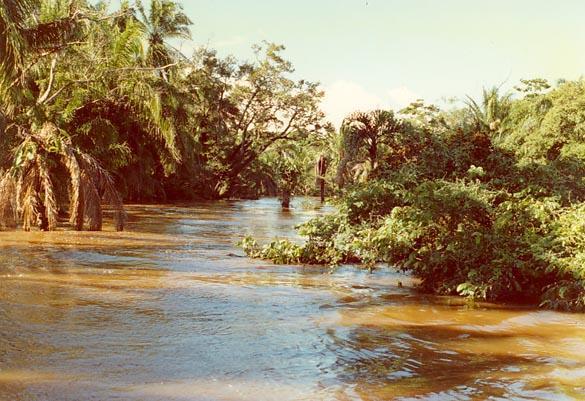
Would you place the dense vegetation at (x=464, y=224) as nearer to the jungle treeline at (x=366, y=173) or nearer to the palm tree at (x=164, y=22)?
the jungle treeline at (x=366, y=173)

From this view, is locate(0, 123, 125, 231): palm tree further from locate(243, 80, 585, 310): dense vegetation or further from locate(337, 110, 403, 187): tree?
locate(337, 110, 403, 187): tree

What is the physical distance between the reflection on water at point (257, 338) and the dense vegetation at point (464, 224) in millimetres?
517

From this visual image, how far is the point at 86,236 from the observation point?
16.5 meters

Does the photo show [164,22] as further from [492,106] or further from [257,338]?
[257,338]

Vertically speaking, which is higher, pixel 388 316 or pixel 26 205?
pixel 26 205

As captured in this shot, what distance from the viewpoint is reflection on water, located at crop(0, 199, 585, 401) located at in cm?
545

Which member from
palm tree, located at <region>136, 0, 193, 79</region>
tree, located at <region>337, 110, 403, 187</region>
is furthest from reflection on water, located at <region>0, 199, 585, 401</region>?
palm tree, located at <region>136, 0, 193, 79</region>

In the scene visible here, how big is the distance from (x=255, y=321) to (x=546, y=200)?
17.3 feet

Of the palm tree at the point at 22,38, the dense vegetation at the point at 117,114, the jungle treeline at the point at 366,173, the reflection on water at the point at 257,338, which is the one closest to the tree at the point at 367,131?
the jungle treeline at the point at 366,173

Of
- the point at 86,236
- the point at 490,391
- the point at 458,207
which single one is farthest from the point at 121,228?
the point at 490,391

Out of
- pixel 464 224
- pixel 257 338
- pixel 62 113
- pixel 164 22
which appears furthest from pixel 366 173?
pixel 164 22

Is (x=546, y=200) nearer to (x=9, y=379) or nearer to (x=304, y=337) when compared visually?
(x=304, y=337)

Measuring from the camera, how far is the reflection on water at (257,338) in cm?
545

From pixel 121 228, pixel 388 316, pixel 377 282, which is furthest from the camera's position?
pixel 121 228
